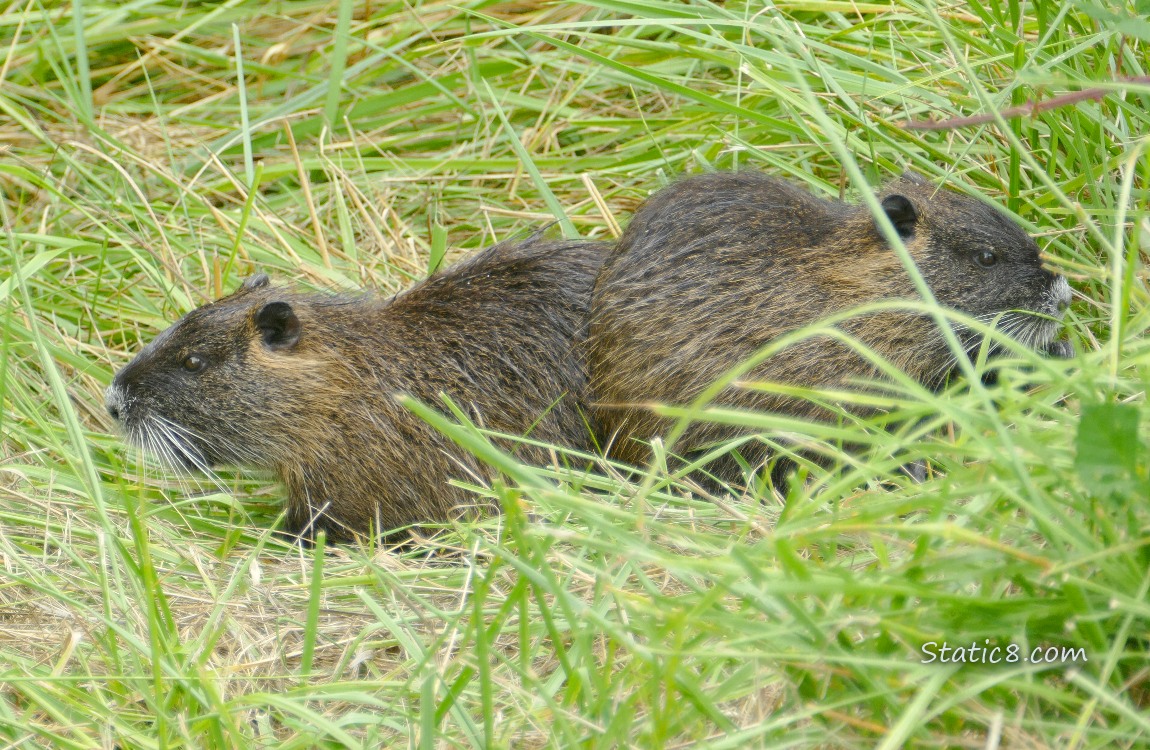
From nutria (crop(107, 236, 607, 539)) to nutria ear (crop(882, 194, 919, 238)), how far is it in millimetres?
881

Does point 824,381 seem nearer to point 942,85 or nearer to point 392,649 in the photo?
point 942,85

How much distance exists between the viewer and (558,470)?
301 centimetres

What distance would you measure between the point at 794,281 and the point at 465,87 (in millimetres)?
2075

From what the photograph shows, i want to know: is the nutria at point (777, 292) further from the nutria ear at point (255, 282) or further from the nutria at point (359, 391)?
the nutria ear at point (255, 282)

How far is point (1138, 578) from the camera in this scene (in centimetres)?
171

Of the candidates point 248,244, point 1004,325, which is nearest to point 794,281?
point 1004,325

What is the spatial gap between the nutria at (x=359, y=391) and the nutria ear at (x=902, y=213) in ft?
2.89

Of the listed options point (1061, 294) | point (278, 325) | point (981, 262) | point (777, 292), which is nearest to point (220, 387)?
point (278, 325)

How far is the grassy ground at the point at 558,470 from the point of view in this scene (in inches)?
69.5

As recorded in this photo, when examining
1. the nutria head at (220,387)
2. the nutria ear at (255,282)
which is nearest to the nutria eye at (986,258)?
the nutria head at (220,387)

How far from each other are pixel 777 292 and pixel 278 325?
1404 millimetres

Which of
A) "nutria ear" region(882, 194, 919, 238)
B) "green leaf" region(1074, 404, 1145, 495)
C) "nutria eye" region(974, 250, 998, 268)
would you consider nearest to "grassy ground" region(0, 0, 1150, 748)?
"green leaf" region(1074, 404, 1145, 495)

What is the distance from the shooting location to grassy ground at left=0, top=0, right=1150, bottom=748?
177cm

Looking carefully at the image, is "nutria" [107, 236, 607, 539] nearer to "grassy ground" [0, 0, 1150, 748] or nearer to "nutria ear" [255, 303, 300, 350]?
"nutria ear" [255, 303, 300, 350]
